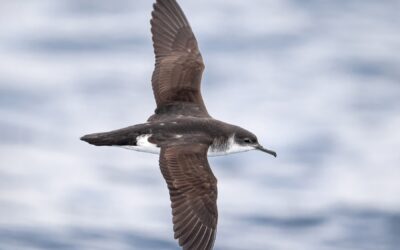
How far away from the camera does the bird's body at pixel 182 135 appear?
13.2 m

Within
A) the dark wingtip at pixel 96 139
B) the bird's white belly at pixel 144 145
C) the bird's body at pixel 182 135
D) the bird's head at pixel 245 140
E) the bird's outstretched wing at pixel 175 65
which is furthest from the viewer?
the bird's outstretched wing at pixel 175 65

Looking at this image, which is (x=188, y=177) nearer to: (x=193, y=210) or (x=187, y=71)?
(x=193, y=210)

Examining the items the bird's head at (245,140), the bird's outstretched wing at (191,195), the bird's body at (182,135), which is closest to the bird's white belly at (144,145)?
the bird's body at (182,135)

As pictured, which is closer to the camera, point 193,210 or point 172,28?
point 193,210

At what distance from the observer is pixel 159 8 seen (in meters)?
16.4

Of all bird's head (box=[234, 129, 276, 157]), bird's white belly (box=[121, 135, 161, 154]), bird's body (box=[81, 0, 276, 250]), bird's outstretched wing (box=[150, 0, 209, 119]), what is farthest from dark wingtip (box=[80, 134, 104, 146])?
bird's head (box=[234, 129, 276, 157])

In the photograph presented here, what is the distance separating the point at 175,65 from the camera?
15.9 m

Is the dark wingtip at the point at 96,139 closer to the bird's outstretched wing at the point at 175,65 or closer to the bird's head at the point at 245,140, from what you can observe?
the bird's outstretched wing at the point at 175,65

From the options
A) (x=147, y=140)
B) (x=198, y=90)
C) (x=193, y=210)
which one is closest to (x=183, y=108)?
(x=198, y=90)

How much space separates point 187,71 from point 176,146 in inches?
87.4

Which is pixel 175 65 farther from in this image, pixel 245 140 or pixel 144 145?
pixel 144 145

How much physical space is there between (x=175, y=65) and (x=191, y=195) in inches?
125

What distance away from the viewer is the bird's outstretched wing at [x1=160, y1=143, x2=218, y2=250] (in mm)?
12969

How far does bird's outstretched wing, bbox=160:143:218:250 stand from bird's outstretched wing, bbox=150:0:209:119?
1.59m
